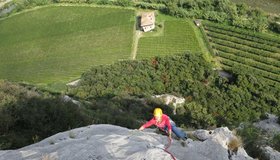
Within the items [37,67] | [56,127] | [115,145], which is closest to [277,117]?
[56,127]

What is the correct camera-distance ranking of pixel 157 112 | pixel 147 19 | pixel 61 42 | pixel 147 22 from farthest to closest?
1. pixel 61 42
2. pixel 147 19
3. pixel 147 22
4. pixel 157 112

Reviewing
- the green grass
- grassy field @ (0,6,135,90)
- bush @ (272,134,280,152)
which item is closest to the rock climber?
bush @ (272,134,280,152)

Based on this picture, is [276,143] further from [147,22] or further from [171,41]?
[147,22]

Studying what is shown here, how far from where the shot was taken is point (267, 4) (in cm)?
6419

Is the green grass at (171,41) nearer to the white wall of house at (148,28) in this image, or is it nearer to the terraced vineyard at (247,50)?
the white wall of house at (148,28)

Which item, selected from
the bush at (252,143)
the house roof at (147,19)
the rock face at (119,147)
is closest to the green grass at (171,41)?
the house roof at (147,19)

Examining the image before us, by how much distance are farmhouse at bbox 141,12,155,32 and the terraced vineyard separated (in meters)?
9.09

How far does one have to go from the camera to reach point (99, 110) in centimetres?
3319

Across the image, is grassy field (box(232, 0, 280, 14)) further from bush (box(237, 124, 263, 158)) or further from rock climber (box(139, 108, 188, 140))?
rock climber (box(139, 108, 188, 140))

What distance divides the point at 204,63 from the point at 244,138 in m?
28.3

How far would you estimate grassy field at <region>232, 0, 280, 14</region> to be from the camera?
62.4m

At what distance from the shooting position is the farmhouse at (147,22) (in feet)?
197

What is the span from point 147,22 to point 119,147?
4504 centimetres

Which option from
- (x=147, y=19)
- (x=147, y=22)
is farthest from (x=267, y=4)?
(x=147, y=22)
